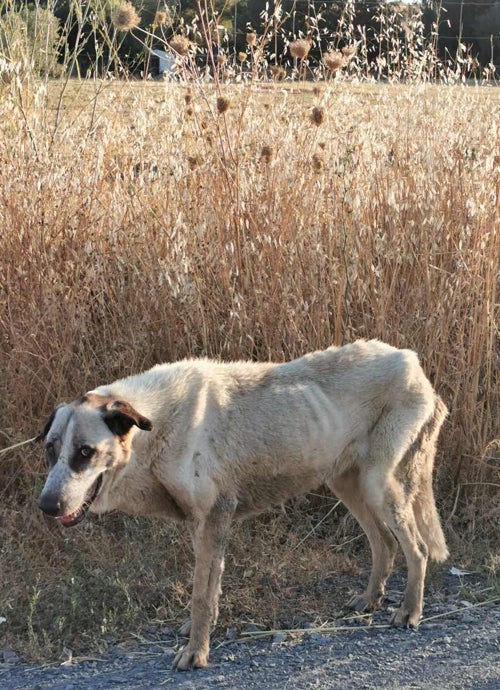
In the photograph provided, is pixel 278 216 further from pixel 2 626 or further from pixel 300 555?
pixel 2 626

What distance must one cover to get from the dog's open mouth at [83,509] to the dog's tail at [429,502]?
5.39 feet

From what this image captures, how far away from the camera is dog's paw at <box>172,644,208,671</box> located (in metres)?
3.97

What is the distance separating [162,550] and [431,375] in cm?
204

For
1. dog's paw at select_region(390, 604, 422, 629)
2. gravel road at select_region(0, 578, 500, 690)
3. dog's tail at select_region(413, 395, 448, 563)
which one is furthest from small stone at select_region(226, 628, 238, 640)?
dog's tail at select_region(413, 395, 448, 563)

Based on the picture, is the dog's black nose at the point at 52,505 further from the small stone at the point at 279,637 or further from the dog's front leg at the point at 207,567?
the small stone at the point at 279,637

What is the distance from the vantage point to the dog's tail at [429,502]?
4648 millimetres

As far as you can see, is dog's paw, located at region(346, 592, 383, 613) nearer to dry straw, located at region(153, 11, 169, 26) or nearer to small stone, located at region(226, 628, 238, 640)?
small stone, located at region(226, 628, 238, 640)

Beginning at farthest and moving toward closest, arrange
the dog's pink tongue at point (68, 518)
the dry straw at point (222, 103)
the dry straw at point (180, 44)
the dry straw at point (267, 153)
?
the dry straw at point (267, 153) → the dry straw at point (180, 44) → the dry straw at point (222, 103) → the dog's pink tongue at point (68, 518)

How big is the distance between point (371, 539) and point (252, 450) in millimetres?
939

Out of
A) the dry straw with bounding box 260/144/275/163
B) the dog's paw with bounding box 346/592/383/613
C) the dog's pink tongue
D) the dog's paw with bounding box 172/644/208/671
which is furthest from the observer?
the dry straw with bounding box 260/144/275/163

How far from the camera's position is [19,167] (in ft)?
19.3

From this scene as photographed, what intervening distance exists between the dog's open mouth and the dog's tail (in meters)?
1.64

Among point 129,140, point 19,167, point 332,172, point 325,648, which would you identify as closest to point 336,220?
point 332,172

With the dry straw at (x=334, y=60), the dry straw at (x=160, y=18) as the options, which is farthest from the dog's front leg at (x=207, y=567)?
the dry straw at (x=160, y=18)
